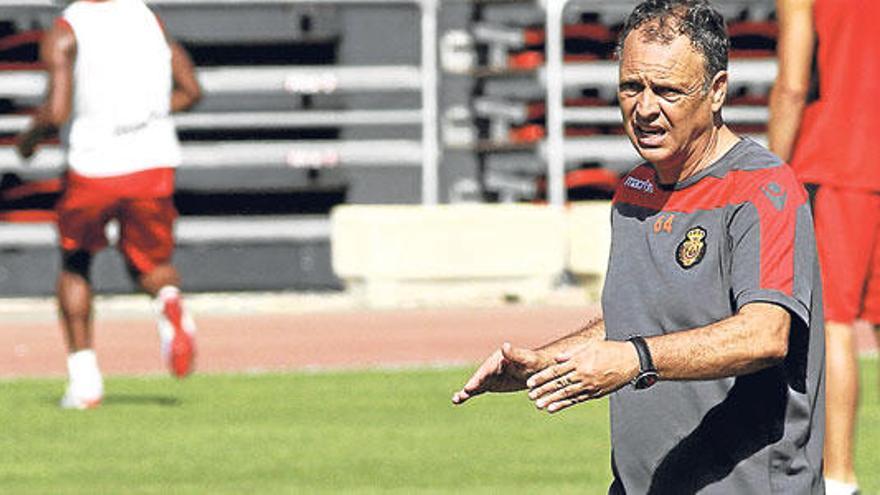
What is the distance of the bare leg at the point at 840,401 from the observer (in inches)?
349

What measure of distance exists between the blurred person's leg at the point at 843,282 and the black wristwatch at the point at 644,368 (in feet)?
12.5

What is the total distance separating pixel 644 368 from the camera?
5.19 meters

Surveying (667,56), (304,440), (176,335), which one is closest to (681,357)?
(667,56)

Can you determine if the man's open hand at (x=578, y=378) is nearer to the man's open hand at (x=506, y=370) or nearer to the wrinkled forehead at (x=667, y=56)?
the man's open hand at (x=506, y=370)

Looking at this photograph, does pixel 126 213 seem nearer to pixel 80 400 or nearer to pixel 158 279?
pixel 158 279

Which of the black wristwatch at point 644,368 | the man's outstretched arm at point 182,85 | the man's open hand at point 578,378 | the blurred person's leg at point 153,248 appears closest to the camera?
the man's open hand at point 578,378

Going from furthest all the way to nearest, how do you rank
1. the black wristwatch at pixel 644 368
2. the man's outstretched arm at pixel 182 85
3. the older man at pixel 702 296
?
the man's outstretched arm at pixel 182 85 → the older man at pixel 702 296 → the black wristwatch at pixel 644 368

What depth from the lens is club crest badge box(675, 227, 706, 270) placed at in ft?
18.2

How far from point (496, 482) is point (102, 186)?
13.0 ft

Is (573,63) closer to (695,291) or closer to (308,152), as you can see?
(308,152)

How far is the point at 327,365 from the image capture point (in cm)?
1658

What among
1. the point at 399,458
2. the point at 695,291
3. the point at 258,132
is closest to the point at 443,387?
the point at 399,458

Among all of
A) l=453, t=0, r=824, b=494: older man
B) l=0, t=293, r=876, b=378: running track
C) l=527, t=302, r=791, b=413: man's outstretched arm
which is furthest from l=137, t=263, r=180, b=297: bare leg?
l=527, t=302, r=791, b=413: man's outstretched arm

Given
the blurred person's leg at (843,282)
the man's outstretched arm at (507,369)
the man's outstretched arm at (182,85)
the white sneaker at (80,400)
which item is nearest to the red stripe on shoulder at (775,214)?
the man's outstretched arm at (507,369)
